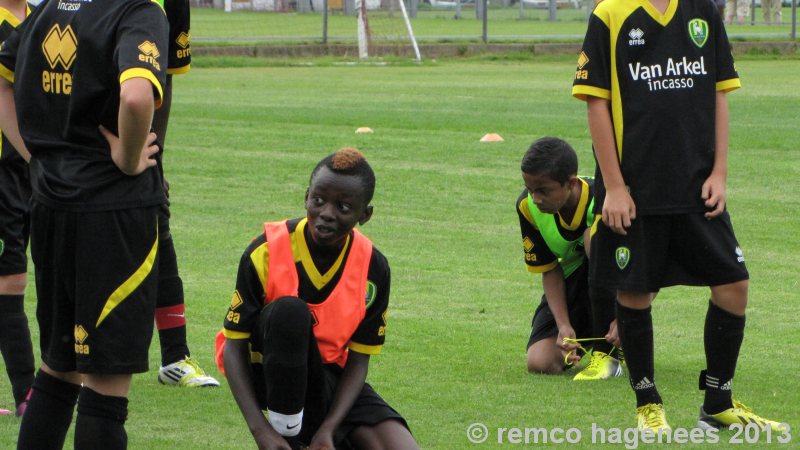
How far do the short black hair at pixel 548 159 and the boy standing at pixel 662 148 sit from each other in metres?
0.79

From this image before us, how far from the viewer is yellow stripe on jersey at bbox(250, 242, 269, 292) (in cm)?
468

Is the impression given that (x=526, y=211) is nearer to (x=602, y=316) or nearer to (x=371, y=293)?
(x=602, y=316)

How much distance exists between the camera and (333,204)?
459 cm

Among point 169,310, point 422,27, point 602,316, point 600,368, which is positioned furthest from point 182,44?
point 422,27

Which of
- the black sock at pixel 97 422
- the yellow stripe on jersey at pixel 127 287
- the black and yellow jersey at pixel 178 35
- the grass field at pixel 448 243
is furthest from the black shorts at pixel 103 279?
the black and yellow jersey at pixel 178 35

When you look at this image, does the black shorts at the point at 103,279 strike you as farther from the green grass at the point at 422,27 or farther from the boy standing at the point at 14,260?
the green grass at the point at 422,27

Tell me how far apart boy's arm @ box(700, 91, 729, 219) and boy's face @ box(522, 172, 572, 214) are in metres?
1.04

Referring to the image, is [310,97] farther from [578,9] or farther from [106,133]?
[578,9]

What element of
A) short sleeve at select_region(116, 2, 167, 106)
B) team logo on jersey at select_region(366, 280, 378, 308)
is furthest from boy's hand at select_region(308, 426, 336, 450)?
short sleeve at select_region(116, 2, 167, 106)

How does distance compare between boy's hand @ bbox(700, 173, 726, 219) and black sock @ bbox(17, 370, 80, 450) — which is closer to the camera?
black sock @ bbox(17, 370, 80, 450)

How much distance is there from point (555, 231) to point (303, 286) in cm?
233

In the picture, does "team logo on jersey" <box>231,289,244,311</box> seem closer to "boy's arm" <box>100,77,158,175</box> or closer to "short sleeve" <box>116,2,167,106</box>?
"boy's arm" <box>100,77,158,175</box>

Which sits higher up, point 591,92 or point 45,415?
point 591,92

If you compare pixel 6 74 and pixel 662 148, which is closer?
pixel 6 74
